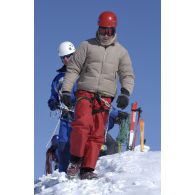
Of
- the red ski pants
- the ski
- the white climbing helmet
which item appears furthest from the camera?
the ski

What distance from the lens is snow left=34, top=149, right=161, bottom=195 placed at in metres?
4.49

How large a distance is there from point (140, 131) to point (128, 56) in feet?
7.48

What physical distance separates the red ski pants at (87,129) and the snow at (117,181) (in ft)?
0.69

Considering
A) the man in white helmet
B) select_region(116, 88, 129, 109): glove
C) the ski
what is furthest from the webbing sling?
the ski

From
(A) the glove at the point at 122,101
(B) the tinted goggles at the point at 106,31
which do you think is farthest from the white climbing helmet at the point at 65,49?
(A) the glove at the point at 122,101

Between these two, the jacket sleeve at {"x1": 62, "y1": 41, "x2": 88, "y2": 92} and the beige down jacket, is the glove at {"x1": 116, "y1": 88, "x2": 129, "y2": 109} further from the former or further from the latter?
the jacket sleeve at {"x1": 62, "y1": 41, "x2": 88, "y2": 92}

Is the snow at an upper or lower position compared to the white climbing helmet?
lower

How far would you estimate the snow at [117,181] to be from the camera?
4.49 m

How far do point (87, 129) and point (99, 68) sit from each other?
0.53 metres

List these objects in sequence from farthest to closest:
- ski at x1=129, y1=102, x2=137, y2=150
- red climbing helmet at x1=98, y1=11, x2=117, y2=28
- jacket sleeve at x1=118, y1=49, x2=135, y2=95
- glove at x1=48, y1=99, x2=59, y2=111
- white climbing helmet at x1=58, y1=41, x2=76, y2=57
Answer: ski at x1=129, y1=102, x2=137, y2=150, white climbing helmet at x1=58, y1=41, x2=76, y2=57, glove at x1=48, y1=99, x2=59, y2=111, jacket sleeve at x1=118, y1=49, x2=135, y2=95, red climbing helmet at x1=98, y1=11, x2=117, y2=28

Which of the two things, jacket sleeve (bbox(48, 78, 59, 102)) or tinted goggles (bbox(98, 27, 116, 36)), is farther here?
jacket sleeve (bbox(48, 78, 59, 102))

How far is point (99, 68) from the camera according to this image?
17.0 feet

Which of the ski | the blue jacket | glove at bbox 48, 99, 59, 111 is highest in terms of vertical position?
the blue jacket
